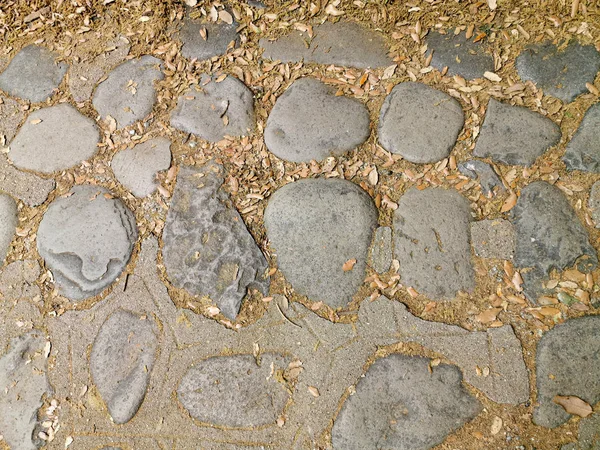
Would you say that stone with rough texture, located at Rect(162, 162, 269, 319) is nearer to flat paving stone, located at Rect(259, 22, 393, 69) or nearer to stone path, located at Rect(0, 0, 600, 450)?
stone path, located at Rect(0, 0, 600, 450)

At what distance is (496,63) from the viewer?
7.86ft

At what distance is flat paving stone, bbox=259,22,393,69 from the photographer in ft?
8.28

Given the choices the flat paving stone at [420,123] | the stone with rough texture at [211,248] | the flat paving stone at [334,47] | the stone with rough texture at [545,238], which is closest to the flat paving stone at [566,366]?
the stone with rough texture at [545,238]

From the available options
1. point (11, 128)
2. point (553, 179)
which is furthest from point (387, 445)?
point (11, 128)

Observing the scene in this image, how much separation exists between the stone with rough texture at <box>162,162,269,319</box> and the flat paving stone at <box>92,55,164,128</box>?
0.57m

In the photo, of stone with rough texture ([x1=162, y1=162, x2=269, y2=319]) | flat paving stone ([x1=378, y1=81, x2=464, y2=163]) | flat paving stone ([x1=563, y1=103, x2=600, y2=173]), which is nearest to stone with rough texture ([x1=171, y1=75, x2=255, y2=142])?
stone with rough texture ([x1=162, y1=162, x2=269, y2=319])

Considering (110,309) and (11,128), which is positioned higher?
(11,128)

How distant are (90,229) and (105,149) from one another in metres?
0.47

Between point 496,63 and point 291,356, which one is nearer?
point 291,356

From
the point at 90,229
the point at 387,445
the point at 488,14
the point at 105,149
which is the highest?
the point at 488,14

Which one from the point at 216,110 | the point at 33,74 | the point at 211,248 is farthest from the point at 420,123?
the point at 33,74

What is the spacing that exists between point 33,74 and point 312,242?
78.8 inches

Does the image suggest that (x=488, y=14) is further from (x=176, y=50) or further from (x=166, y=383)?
(x=166, y=383)

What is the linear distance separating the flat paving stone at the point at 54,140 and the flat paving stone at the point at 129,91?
0.45 feet
